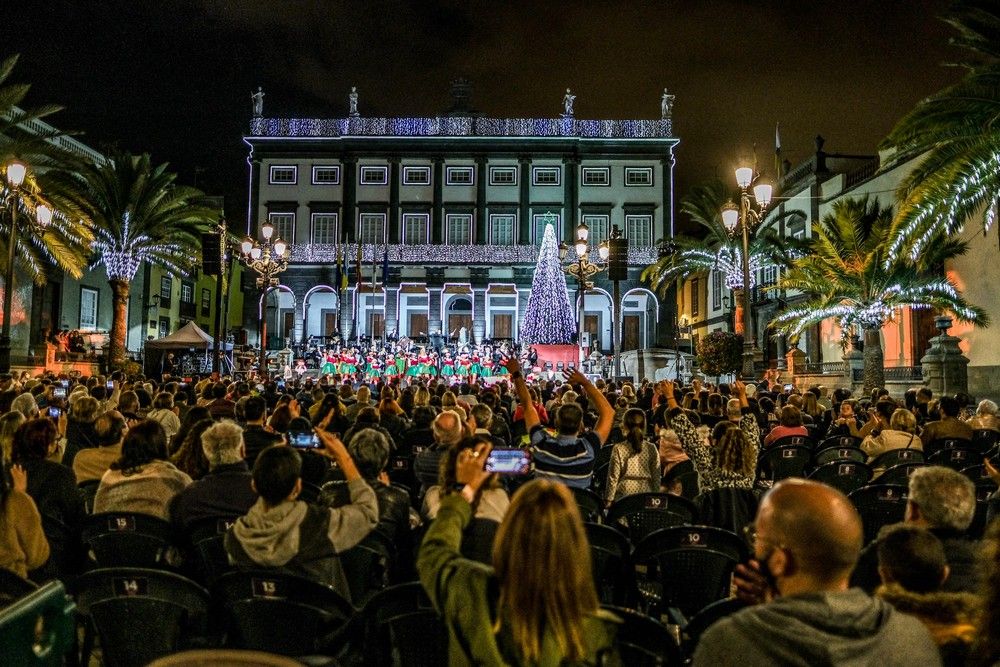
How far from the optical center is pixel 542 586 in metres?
2.29

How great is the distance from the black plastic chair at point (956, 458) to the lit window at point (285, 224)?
4389 cm

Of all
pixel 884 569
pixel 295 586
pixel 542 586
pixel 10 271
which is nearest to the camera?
pixel 542 586

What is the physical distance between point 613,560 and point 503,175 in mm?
44610

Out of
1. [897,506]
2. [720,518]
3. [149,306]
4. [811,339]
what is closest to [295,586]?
[720,518]

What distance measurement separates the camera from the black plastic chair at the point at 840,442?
8.95 m

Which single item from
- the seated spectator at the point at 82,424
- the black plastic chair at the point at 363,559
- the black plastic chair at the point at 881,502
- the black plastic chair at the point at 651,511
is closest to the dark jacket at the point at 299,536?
the black plastic chair at the point at 363,559

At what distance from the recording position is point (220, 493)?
479 centimetres

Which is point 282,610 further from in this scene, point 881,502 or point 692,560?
point 881,502

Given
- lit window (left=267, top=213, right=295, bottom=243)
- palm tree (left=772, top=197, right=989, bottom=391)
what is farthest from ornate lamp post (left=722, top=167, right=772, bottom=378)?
lit window (left=267, top=213, right=295, bottom=243)

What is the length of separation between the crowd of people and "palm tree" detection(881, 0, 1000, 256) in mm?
7262

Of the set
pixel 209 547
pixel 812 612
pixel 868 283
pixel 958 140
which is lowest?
pixel 209 547

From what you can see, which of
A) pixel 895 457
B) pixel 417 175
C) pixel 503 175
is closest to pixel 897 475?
pixel 895 457

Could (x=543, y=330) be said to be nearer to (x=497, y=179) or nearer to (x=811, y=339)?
(x=811, y=339)

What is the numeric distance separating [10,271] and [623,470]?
15264 millimetres
